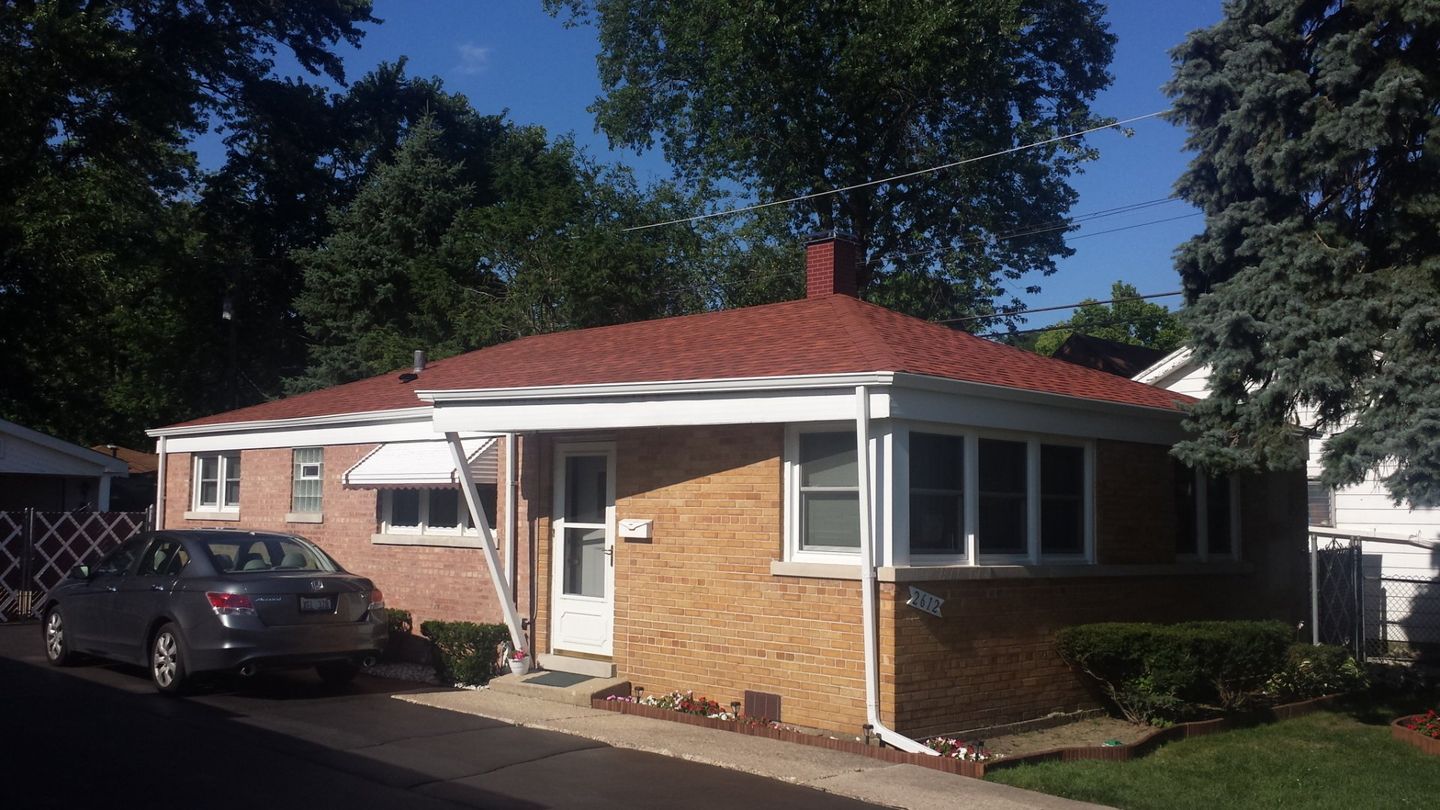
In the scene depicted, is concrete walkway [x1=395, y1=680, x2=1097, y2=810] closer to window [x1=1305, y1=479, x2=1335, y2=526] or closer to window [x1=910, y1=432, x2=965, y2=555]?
window [x1=910, y1=432, x2=965, y2=555]

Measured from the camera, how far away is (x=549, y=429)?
1195cm

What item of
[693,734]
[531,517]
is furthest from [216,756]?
[531,517]

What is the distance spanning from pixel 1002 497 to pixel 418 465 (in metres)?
6.81

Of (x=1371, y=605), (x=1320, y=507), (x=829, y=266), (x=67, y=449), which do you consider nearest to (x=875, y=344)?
(x=829, y=266)

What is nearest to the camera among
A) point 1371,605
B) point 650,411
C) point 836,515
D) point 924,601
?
point 924,601

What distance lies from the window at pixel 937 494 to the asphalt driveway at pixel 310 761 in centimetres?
295

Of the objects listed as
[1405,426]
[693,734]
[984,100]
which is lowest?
[693,734]

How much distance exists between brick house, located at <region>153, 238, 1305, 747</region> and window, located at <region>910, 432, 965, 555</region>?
0.02 meters

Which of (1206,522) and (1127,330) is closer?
(1206,522)

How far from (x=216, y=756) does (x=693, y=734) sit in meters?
3.65

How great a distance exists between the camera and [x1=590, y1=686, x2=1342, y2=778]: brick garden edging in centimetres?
933

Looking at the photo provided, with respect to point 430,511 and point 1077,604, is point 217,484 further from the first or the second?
point 1077,604

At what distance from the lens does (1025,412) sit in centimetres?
1150

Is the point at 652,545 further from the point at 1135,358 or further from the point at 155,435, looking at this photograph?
the point at 1135,358
